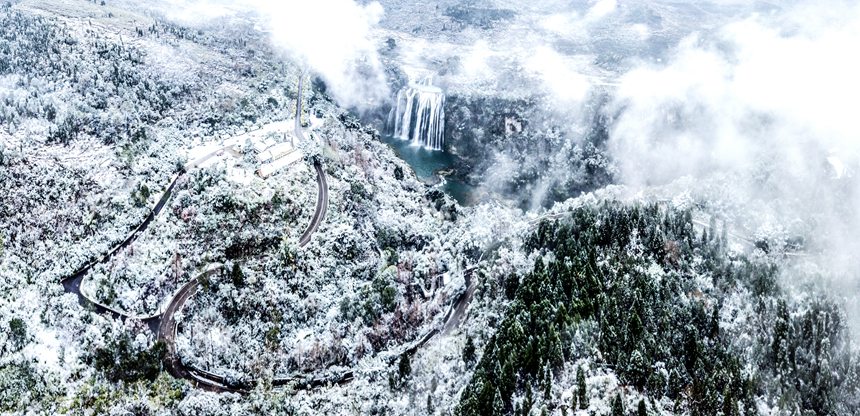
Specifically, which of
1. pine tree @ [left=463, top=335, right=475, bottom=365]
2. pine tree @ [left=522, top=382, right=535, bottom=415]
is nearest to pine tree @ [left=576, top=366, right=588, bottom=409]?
pine tree @ [left=522, top=382, right=535, bottom=415]

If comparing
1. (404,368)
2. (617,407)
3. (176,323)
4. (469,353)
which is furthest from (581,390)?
(176,323)

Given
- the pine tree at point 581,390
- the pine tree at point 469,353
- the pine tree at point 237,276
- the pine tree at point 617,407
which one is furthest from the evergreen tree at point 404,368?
the pine tree at point 237,276

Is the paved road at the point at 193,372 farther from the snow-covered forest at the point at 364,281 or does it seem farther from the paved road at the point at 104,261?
the paved road at the point at 104,261

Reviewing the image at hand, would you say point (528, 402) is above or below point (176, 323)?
above

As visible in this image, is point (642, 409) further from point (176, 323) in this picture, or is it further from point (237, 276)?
point (176, 323)

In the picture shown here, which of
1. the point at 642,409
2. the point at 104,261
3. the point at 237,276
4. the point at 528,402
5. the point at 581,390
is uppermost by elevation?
the point at 642,409

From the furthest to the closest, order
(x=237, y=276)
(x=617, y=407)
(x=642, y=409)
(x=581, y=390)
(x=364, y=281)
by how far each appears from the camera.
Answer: (x=364, y=281), (x=237, y=276), (x=581, y=390), (x=617, y=407), (x=642, y=409)

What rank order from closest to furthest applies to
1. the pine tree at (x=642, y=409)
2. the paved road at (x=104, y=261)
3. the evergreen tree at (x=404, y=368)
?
the pine tree at (x=642, y=409)
the evergreen tree at (x=404, y=368)
the paved road at (x=104, y=261)

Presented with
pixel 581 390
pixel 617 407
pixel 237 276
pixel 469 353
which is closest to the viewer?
→ pixel 617 407

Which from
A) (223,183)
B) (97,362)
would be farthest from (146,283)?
(223,183)

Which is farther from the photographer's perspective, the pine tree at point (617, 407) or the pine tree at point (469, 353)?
the pine tree at point (469, 353)

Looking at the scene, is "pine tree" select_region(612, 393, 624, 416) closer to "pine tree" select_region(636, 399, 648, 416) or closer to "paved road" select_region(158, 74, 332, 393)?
"pine tree" select_region(636, 399, 648, 416)
